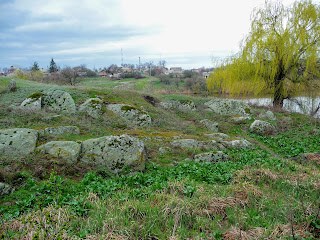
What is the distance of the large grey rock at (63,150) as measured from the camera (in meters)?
6.78

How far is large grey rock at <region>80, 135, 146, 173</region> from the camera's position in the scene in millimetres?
7074

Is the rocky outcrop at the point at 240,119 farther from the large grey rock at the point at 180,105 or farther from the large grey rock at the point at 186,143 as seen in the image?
the large grey rock at the point at 186,143

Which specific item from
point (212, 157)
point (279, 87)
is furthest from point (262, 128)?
point (212, 157)

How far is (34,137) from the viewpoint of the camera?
7.67m

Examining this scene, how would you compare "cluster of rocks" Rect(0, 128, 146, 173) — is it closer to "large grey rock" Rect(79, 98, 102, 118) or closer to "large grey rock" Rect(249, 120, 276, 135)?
"large grey rock" Rect(79, 98, 102, 118)

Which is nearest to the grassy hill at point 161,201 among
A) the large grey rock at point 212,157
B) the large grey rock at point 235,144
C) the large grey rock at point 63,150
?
the large grey rock at point 63,150

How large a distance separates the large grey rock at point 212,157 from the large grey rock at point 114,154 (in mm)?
2369

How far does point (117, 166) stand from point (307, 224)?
17.3 ft

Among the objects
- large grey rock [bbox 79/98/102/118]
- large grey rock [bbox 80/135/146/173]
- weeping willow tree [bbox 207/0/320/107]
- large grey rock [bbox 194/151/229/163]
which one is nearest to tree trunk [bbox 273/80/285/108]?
weeping willow tree [bbox 207/0/320/107]

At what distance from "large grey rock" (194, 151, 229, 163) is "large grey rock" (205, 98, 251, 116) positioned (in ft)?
41.3

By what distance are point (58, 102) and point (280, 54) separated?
754 inches

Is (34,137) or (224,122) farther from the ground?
(34,137)

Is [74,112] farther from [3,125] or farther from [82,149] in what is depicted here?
[82,149]

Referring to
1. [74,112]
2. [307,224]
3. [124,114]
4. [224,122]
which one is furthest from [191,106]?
[307,224]
